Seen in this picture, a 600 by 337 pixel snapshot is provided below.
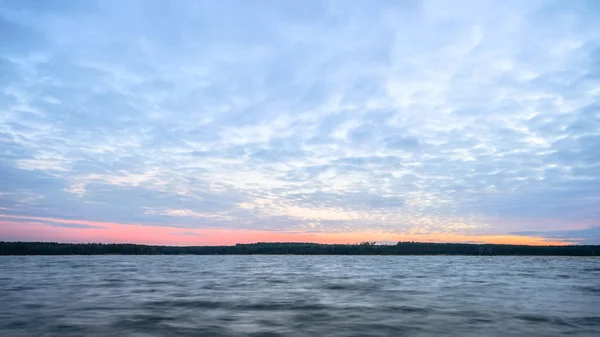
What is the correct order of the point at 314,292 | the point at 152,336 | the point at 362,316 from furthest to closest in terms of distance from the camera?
the point at 314,292, the point at 362,316, the point at 152,336

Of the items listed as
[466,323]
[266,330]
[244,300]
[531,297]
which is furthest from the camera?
[531,297]

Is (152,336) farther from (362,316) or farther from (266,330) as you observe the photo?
(362,316)

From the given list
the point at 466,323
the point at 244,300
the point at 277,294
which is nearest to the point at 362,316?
the point at 466,323

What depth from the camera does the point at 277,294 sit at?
32500mm

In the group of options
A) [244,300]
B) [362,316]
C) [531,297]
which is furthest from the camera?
[531,297]

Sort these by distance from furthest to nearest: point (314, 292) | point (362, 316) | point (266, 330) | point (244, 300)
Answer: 1. point (314, 292)
2. point (244, 300)
3. point (362, 316)
4. point (266, 330)

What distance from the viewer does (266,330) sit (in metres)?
18.0

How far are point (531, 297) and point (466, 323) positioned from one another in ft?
49.7

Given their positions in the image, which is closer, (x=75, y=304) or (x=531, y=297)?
(x=75, y=304)

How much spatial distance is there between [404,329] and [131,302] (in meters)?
17.8

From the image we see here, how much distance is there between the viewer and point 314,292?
112 feet

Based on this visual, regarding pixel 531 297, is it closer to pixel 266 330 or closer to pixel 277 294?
pixel 277 294

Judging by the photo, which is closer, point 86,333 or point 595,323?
point 86,333

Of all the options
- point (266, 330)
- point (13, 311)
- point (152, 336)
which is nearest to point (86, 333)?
point (152, 336)
